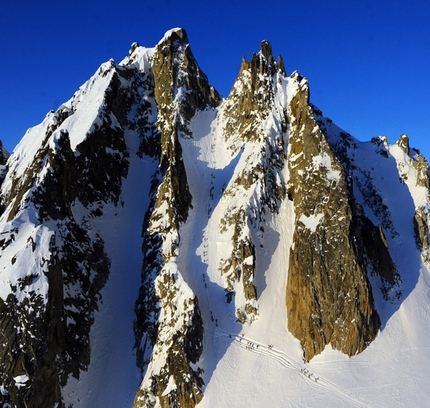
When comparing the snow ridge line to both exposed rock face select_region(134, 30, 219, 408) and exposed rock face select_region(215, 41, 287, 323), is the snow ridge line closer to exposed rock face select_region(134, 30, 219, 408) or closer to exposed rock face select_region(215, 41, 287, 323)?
exposed rock face select_region(215, 41, 287, 323)

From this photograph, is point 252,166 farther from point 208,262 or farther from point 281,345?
point 281,345

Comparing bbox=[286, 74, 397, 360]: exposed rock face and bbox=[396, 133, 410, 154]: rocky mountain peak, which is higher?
bbox=[396, 133, 410, 154]: rocky mountain peak

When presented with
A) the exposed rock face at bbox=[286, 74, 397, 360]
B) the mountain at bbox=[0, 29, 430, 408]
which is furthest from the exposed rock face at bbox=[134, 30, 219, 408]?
the exposed rock face at bbox=[286, 74, 397, 360]

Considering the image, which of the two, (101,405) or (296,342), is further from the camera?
(296,342)

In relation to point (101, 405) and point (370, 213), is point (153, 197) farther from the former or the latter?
point (370, 213)

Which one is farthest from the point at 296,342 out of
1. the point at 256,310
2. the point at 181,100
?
the point at 181,100
